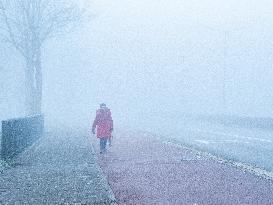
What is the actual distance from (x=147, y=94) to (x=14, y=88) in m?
44.7

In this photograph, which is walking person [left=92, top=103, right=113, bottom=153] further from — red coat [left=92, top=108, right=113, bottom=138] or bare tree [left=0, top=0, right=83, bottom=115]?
bare tree [left=0, top=0, right=83, bottom=115]

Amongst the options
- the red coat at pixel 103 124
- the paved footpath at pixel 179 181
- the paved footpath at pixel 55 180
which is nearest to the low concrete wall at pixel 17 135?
the paved footpath at pixel 55 180

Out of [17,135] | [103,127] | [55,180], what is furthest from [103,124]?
[55,180]

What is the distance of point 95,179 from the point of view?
11891 millimetres

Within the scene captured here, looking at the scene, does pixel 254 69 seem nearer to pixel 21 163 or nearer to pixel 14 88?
pixel 14 88

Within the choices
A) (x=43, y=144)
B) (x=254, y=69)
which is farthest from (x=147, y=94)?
(x=43, y=144)

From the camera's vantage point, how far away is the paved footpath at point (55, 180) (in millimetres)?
9812

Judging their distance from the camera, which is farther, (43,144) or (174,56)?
(174,56)

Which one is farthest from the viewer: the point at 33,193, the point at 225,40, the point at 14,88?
the point at 14,88

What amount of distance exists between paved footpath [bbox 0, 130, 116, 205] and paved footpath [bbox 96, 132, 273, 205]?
41 cm

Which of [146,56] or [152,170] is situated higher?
[146,56]

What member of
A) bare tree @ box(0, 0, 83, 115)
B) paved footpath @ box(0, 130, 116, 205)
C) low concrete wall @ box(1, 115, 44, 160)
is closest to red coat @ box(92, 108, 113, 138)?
paved footpath @ box(0, 130, 116, 205)

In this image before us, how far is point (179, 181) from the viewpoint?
11.3 meters

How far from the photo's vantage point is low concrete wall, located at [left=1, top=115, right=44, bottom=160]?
1587 cm
